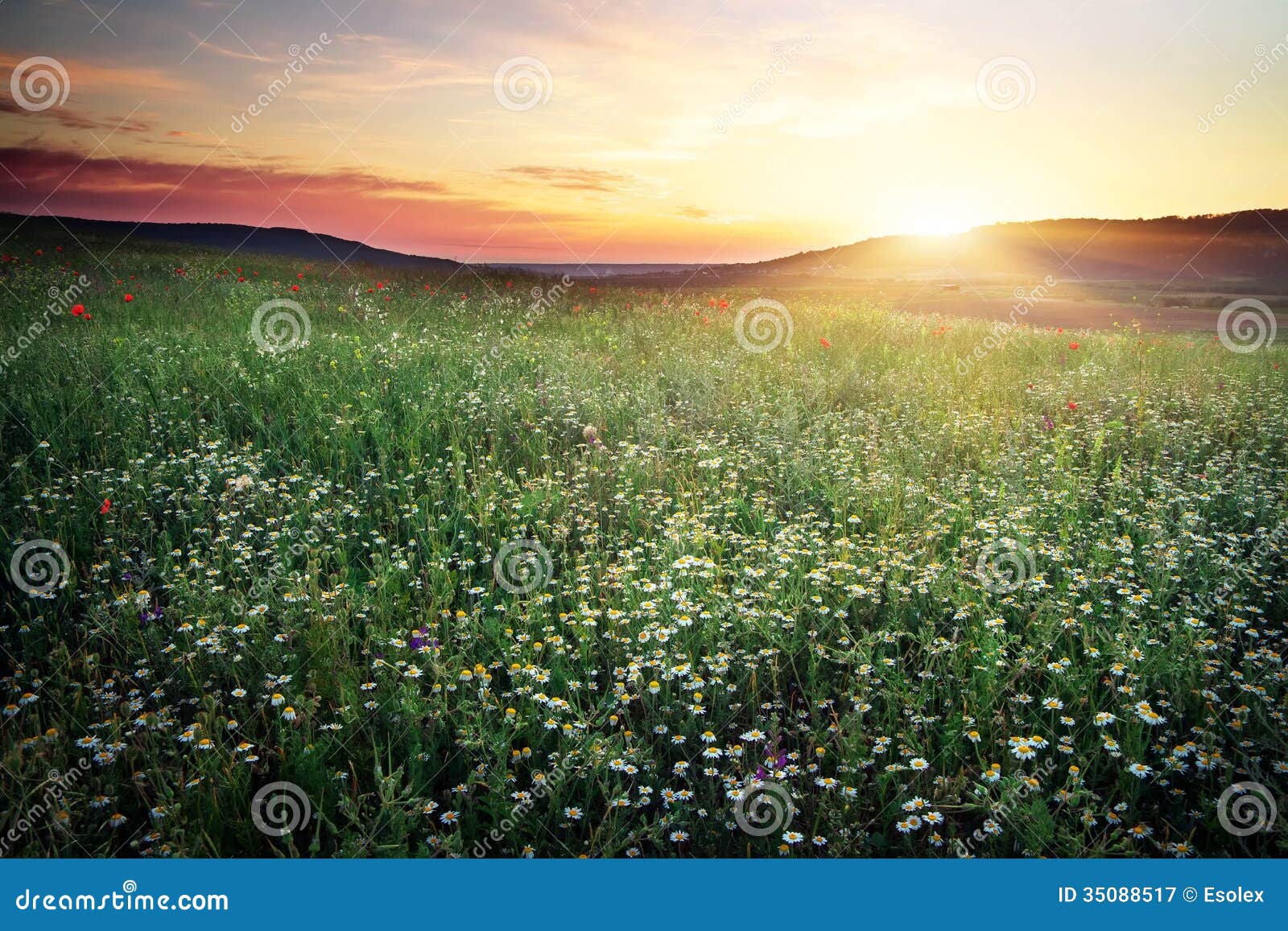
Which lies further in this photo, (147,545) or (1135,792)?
(147,545)

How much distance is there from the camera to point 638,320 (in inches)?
506

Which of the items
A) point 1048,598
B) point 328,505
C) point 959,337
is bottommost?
point 1048,598

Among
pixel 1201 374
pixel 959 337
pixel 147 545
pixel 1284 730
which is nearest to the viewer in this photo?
pixel 1284 730

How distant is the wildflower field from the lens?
2703 millimetres

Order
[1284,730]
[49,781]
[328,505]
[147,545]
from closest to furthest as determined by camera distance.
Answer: [49,781], [1284,730], [147,545], [328,505]

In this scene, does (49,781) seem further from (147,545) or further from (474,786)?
(147,545)

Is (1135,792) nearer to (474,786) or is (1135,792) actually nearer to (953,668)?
(953,668)

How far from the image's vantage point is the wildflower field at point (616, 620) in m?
2.70

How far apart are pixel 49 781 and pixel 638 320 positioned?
1101 centimetres

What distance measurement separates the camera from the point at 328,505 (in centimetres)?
514

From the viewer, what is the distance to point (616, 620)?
12.3 ft

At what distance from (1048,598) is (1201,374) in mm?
7856

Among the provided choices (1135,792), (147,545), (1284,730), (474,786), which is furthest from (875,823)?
(147,545)

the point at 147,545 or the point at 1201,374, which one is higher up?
the point at 1201,374
